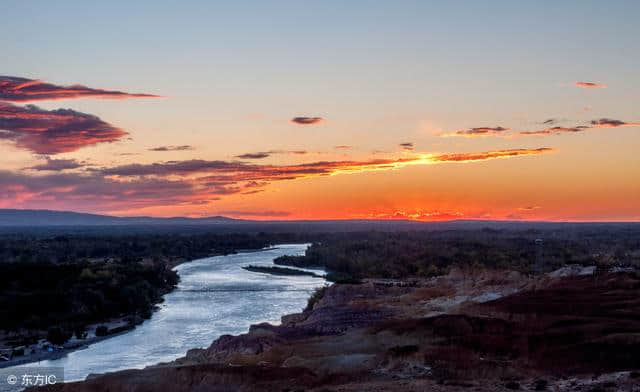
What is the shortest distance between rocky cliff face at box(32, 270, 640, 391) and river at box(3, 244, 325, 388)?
33.5ft

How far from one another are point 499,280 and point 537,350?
37466 millimetres

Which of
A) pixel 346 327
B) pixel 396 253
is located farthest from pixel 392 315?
pixel 396 253

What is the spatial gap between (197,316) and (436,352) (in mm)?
43025

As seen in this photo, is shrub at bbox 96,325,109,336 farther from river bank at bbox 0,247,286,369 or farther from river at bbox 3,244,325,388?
river at bbox 3,244,325,388

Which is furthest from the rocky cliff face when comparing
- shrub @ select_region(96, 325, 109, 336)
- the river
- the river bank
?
shrub @ select_region(96, 325, 109, 336)

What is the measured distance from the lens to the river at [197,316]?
49.0 meters

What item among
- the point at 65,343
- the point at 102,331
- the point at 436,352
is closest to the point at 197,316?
the point at 102,331

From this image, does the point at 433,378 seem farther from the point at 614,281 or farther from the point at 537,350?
the point at 614,281

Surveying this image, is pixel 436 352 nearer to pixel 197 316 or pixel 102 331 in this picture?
pixel 102 331

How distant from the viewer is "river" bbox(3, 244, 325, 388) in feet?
161

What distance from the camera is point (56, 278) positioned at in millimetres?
82750

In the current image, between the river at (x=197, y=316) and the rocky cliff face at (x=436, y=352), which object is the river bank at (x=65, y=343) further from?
the rocky cliff face at (x=436, y=352)

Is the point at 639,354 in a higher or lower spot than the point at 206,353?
higher

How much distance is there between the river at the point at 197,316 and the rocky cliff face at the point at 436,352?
10213 millimetres
